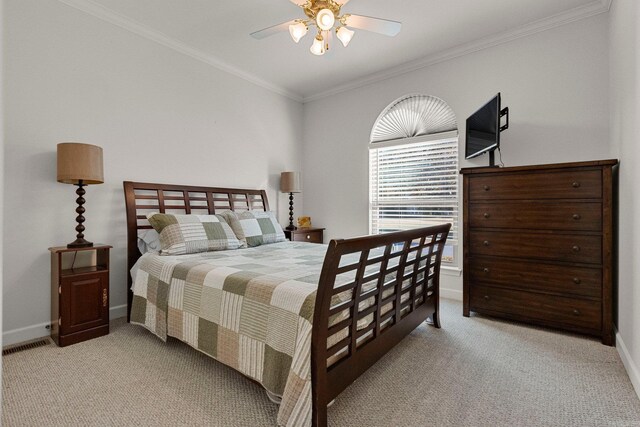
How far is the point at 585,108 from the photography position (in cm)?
291

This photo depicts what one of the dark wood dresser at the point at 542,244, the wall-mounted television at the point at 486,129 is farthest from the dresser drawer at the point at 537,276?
the wall-mounted television at the point at 486,129

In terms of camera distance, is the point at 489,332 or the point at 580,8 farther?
the point at 580,8

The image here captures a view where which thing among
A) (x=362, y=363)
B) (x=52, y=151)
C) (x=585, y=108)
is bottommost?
(x=362, y=363)

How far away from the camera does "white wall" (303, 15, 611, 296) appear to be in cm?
288

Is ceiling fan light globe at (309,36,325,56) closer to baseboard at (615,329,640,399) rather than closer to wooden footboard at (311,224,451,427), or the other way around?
wooden footboard at (311,224,451,427)

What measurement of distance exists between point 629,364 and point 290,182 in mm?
3605

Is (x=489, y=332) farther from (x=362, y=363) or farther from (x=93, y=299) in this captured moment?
(x=93, y=299)

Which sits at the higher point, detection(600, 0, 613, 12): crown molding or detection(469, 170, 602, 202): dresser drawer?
detection(600, 0, 613, 12): crown molding

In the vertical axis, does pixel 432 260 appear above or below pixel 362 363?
above

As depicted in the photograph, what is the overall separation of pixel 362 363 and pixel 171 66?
134 inches

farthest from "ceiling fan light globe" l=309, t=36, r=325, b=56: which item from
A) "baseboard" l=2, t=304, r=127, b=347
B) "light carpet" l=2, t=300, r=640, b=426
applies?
"baseboard" l=2, t=304, r=127, b=347

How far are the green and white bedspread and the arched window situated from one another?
5.72 ft

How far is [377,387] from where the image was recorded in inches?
74.4

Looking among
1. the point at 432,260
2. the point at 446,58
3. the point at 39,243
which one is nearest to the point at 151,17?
the point at 39,243
